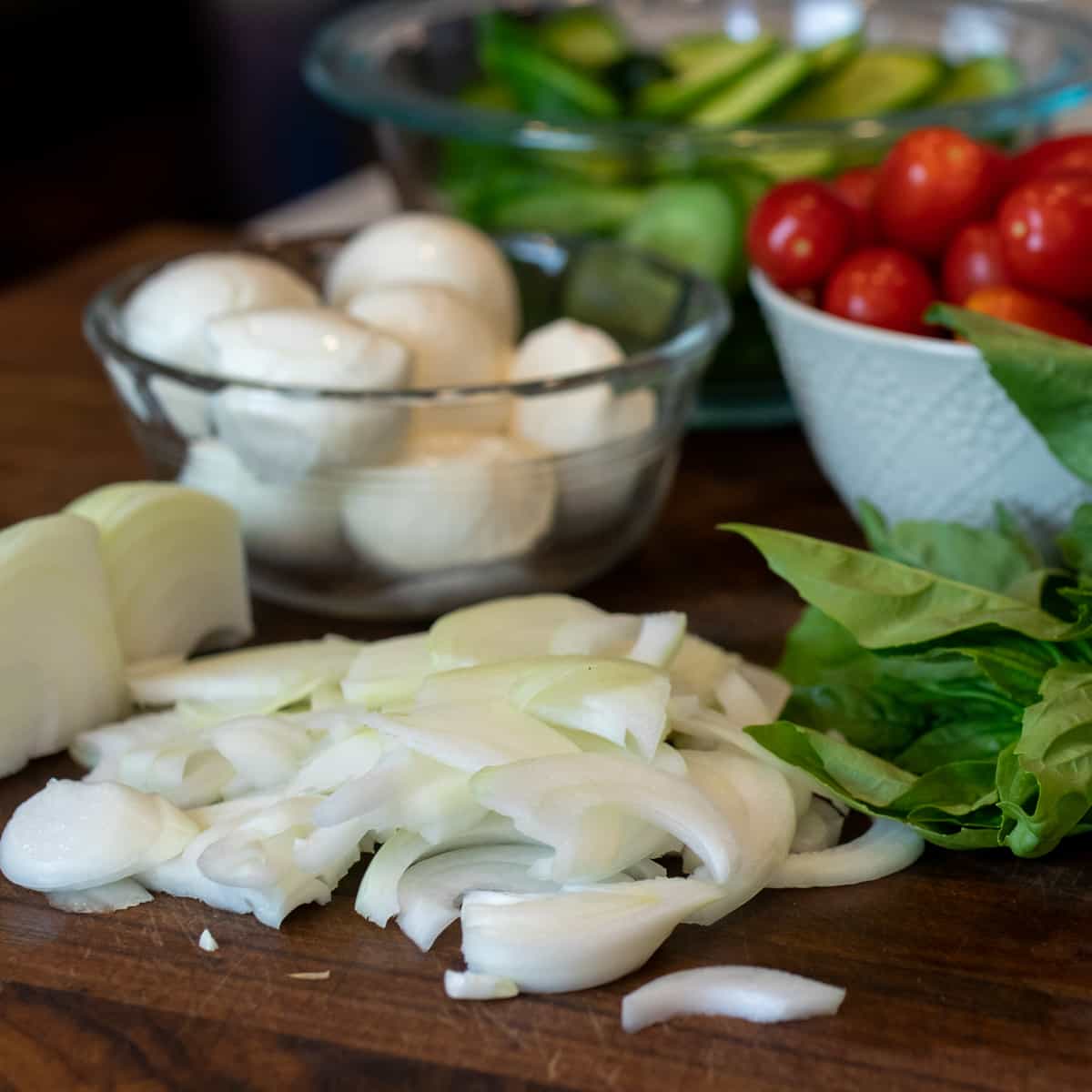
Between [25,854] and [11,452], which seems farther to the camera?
[11,452]

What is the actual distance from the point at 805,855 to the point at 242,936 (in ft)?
0.85

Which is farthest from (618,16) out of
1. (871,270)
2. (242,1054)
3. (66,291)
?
(242,1054)

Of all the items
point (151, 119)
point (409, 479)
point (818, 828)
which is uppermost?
point (409, 479)

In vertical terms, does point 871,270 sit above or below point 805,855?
above

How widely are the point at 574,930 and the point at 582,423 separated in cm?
38

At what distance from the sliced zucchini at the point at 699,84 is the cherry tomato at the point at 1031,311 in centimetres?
47

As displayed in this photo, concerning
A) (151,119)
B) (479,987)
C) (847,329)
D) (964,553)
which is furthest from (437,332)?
(151,119)

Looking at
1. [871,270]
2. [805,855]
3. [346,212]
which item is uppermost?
[871,270]

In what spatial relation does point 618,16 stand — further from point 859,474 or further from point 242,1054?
point 242,1054

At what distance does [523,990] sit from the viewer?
24.9 inches

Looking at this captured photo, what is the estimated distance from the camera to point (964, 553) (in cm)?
81

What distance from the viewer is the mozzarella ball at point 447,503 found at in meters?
0.90

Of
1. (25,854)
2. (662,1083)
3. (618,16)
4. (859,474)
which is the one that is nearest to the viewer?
(662,1083)

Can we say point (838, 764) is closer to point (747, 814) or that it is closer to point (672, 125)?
point (747, 814)
